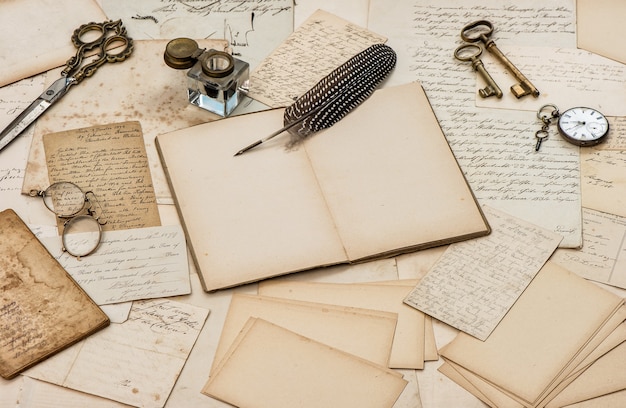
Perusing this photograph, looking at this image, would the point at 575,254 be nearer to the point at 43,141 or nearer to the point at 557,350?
the point at 557,350

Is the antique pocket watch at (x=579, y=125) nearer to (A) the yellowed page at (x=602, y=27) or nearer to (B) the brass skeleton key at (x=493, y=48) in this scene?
(B) the brass skeleton key at (x=493, y=48)

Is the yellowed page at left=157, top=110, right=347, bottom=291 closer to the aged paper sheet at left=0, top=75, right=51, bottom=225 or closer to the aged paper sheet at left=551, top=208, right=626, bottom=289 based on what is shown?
the aged paper sheet at left=0, top=75, right=51, bottom=225

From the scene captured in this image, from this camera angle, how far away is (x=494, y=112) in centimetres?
223

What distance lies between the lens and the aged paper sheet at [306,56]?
223 centimetres

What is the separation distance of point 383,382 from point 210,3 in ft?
4.66

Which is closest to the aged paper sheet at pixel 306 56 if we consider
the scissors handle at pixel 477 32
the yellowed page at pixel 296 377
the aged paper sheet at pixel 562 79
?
the scissors handle at pixel 477 32

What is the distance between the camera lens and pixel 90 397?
5.55 feet

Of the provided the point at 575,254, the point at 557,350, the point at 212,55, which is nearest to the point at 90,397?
the point at 212,55

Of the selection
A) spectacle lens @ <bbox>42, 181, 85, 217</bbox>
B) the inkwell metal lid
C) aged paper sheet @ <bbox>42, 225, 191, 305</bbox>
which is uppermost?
the inkwell metal lid

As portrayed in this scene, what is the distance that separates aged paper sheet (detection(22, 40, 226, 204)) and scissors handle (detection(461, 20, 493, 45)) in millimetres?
800

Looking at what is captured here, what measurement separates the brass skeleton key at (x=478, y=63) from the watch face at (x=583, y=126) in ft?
0.70

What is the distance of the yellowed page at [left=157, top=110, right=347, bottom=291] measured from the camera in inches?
73.2

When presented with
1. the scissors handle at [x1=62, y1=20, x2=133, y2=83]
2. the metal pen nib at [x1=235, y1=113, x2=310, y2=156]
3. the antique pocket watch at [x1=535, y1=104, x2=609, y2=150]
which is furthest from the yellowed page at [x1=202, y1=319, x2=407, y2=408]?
the scissors handle at [x1=62, y1=20, x2=133, y2=83]

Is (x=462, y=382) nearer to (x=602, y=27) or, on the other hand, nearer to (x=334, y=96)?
(x=334, y=96)
